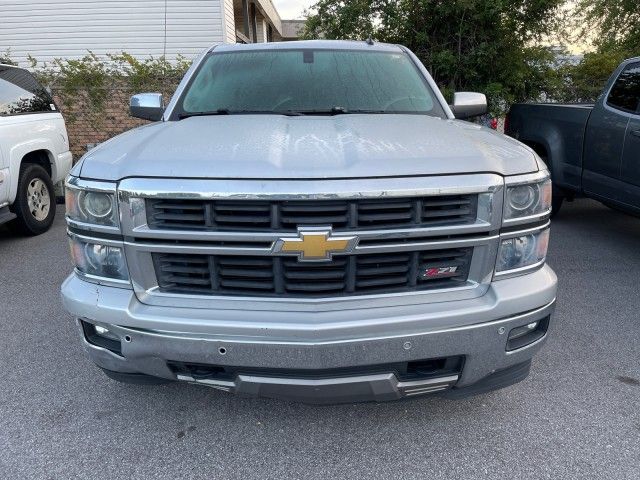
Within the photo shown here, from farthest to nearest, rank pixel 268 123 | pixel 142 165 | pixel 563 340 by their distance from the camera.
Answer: pixel 563 340, pixel 268 123, pixel 142 165

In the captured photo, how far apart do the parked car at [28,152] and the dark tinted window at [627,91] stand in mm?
6403

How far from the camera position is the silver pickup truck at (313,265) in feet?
6.51

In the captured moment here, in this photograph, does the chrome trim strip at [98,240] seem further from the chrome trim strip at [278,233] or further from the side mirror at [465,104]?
the side mirror at [465,104]

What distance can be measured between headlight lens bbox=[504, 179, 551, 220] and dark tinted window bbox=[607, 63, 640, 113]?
138 inches

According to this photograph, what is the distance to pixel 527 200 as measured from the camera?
219 cm

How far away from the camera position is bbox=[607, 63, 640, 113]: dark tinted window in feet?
16.3

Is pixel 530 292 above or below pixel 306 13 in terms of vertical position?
below

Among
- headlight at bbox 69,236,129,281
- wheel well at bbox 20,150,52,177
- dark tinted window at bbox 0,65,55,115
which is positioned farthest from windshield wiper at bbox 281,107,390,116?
wheel well at bbox 20,150,52,177

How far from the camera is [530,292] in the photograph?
2176 millimetres

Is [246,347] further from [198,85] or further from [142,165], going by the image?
[198,85]

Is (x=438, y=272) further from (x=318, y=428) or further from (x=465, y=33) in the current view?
(x=465, y=33)

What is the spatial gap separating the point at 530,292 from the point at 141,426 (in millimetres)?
2028

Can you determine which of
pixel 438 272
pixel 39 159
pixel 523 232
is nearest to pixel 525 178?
pixel 523 232

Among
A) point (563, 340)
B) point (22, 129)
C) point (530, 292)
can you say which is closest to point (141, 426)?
point (530, 292)
